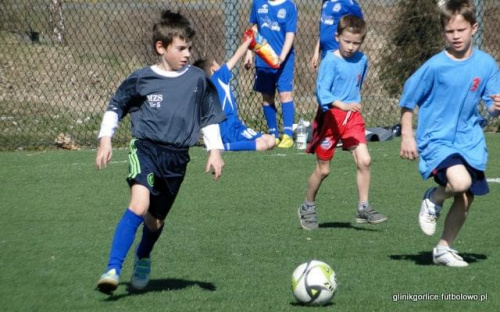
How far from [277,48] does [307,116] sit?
7.35ft

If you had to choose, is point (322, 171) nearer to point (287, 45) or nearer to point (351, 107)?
point (351, 107)

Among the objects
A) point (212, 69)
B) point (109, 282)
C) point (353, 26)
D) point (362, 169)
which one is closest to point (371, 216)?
point (362, 169)

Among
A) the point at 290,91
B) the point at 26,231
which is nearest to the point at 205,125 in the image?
the point at 26,231

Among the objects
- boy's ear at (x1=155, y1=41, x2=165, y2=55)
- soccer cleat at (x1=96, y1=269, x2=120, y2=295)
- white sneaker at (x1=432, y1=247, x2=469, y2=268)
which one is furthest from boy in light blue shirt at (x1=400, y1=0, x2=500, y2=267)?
soccer cleat at (x1=96, y1=269, x2=120, y2=295)

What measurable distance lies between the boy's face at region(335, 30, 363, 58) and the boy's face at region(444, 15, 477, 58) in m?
1.53

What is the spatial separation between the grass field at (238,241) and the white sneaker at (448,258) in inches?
2.4

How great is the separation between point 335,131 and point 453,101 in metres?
1.73

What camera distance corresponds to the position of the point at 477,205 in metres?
8.24

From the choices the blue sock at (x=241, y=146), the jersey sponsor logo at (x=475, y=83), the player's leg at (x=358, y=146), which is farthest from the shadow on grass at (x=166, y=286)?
the blue sock at (x=241, y=146)

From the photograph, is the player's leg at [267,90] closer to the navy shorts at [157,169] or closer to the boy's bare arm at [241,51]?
the boy's bare arm at [241,51]

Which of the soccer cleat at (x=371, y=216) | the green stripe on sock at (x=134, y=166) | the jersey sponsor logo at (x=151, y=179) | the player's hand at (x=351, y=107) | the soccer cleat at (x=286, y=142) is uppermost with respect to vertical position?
the player's hand at (x=351, y=107)

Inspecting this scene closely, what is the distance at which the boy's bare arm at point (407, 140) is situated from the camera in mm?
5895

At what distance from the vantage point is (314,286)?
A: 501 cm

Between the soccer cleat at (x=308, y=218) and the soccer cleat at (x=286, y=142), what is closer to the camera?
the soccer cleat at (x=308, y=218)
